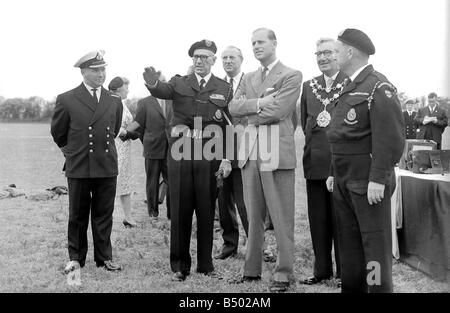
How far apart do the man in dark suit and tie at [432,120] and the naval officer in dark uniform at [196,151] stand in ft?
31.4

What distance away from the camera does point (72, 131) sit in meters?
5.43

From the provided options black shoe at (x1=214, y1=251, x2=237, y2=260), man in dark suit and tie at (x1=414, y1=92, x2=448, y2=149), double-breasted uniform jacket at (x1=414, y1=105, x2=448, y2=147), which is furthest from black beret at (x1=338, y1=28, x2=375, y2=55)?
double-breasted uniform jacket at (x1=414, y1=105, x2=448, y2=147)

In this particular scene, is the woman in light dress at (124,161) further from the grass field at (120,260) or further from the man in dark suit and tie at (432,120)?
the man in dark suit and tie at (432,120)

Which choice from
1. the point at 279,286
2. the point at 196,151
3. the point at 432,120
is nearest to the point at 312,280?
the point at 279,286

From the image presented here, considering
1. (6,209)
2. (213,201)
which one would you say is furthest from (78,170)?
(6,209)

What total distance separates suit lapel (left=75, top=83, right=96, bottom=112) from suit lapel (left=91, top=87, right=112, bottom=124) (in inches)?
2.0

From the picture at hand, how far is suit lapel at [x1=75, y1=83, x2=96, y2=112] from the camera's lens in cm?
545

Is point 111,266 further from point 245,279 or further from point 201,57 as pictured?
point 201,57

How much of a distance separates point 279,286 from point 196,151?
1502mm

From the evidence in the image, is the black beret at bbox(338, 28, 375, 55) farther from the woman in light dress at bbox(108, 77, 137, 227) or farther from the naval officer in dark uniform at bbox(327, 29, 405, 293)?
the woman in light dress at bbox(108, 77, 137, 227)

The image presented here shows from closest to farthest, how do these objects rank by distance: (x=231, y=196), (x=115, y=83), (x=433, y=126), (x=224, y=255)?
(x=224, y=255) → (x=231, y=196) → (x=115, y=83) → (x=433, y=126)

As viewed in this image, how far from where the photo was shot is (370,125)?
3.88m

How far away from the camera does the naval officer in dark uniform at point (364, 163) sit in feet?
12.3
